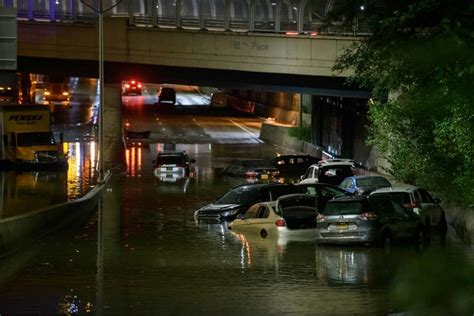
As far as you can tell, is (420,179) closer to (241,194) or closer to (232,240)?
(241,194)

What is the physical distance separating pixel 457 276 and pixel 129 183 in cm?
4321

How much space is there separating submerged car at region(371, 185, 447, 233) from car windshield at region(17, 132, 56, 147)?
28819 mm

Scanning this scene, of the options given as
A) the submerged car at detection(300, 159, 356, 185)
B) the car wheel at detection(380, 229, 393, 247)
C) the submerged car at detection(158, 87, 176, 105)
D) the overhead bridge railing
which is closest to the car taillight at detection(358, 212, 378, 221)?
the car wheel at detection(380, 229, 393, 247)

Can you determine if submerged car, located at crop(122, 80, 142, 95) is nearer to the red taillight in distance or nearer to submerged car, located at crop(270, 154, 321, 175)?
submerged car, located at crop(270, 154, 321, 175)

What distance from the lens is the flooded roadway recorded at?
1320cm

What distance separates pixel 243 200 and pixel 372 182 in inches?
191

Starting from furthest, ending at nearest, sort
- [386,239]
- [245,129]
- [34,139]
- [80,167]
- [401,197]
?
[245,129] < [80,167] < [34,139] < [401,197] < [386,239]

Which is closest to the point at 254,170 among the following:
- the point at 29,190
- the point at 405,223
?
the point at 29,190

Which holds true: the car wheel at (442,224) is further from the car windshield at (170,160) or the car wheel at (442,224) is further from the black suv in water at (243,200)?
the car windshield at (170,160)

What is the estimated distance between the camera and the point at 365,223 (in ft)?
72.7

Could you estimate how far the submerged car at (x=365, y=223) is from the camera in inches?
873

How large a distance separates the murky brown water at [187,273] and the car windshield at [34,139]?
20.4 m

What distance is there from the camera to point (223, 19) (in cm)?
5134

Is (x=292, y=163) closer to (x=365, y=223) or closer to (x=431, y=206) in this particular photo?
(x=431, y=206)
